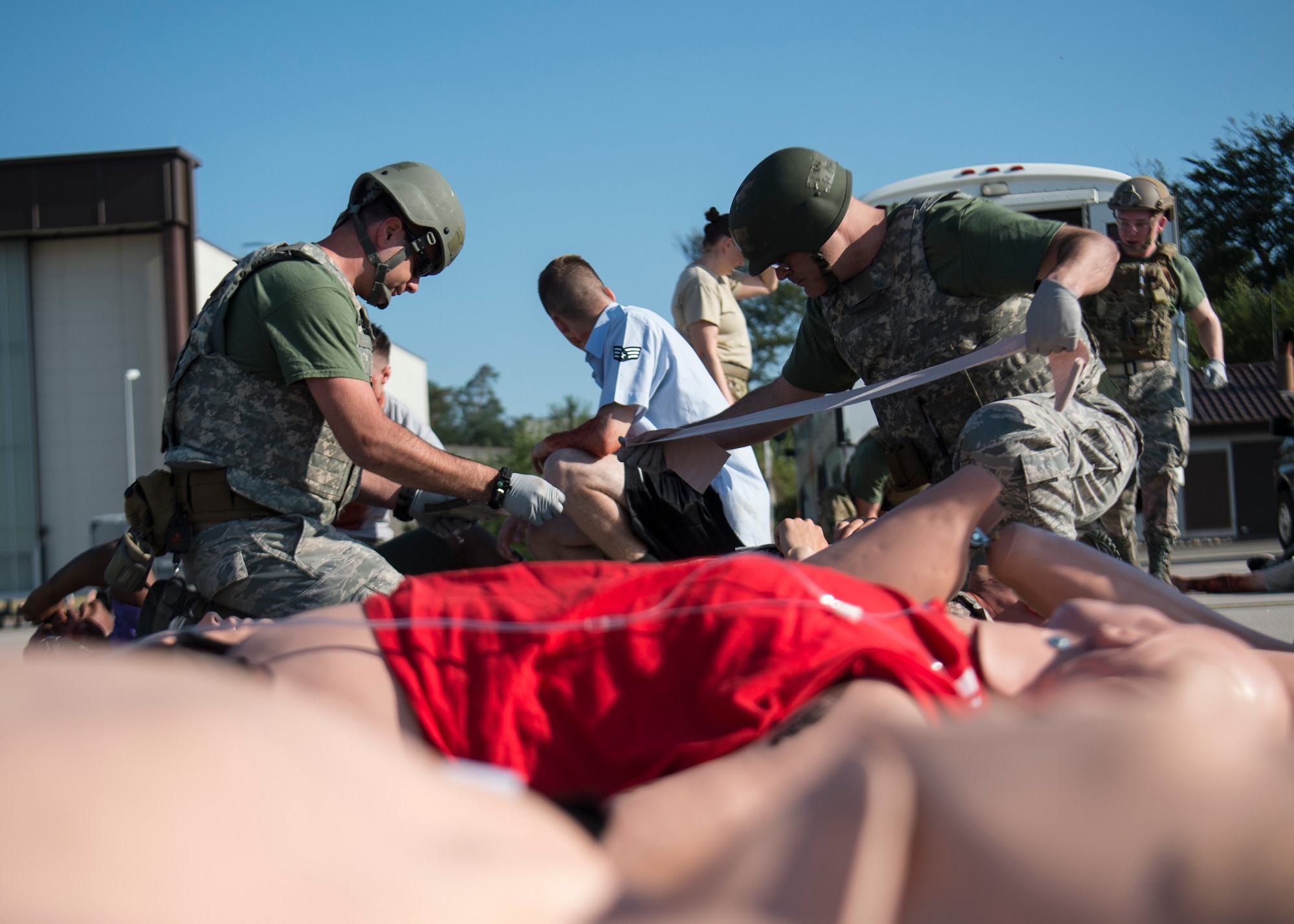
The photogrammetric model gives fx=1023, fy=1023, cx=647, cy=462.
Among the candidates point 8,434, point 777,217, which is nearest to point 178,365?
point 777,217

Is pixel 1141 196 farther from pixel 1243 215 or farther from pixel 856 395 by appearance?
pixel 1243 215

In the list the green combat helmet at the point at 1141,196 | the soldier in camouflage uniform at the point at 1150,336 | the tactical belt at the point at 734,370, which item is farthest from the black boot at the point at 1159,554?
the tactical belt at the point at 734,370

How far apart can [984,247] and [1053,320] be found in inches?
25.7

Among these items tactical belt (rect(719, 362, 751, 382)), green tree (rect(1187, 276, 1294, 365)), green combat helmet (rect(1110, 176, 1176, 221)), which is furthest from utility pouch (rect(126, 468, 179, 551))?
green tree (rect(1187, 276, 1294, 365))

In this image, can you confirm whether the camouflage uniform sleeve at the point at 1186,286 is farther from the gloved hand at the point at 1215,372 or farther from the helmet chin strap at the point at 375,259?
the helmet chin strap at the point at 375,259

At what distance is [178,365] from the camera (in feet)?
10.1

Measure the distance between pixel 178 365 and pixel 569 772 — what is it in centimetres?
227

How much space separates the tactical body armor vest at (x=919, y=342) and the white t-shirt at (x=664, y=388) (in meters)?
0.57

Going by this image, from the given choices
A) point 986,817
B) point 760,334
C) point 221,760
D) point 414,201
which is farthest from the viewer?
point 760,334

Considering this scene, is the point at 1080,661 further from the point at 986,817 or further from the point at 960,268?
the point at 960,268

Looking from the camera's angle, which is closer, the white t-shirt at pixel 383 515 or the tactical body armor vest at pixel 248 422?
the tactical body armor vest at pixel 248 422

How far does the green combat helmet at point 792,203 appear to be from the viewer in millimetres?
3496

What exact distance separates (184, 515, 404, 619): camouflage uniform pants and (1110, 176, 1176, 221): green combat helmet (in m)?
4.79

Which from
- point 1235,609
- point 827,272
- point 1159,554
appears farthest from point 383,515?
point 1159,554
